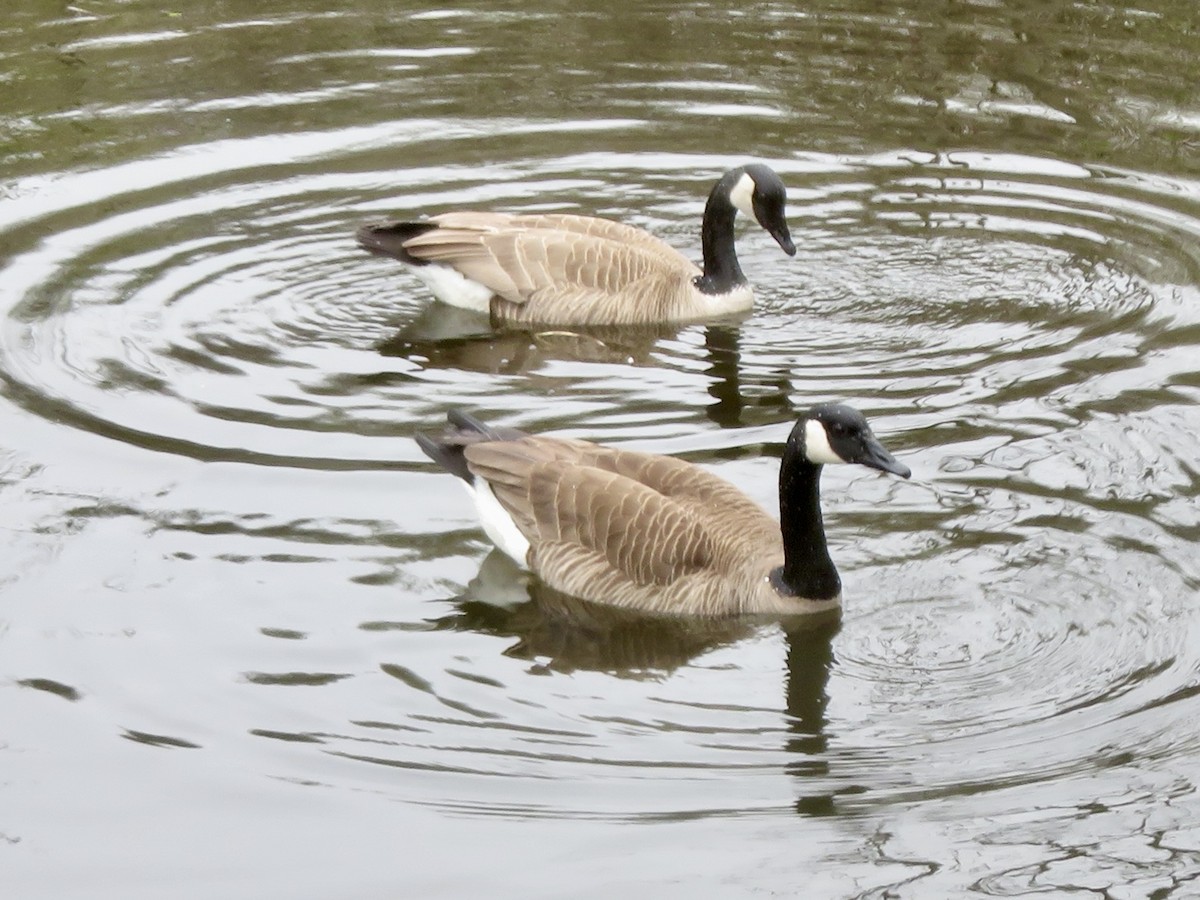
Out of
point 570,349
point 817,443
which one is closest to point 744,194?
point 570,349

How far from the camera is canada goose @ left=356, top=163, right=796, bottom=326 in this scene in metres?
11.7

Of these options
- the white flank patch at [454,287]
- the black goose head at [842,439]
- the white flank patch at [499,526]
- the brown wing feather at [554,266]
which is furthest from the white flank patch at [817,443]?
the white flank patch at [454,287]

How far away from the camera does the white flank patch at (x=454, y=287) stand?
461 inches

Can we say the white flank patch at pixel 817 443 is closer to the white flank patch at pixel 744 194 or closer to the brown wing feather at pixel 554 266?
the brown wing feather at pixel 554 266

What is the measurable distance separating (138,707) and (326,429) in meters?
2.76

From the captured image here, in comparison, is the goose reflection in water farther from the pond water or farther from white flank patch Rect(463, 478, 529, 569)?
white flank patch Rect(463, 478, 529, 569)

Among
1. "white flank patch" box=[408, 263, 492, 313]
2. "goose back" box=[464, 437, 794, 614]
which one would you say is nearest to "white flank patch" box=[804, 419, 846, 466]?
"goose back" box=[464, 437, 794, 614]

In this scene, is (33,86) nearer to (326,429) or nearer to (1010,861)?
(326,429)

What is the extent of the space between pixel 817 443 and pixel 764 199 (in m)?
4.07

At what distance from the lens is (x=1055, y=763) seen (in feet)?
22.3

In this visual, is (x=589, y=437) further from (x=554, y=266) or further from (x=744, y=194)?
(x=744, y=194)

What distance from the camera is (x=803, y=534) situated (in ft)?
26.1

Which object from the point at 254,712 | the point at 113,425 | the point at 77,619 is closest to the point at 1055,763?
the point at 254,712

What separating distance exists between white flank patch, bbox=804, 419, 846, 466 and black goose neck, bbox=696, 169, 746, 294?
3722 mm
